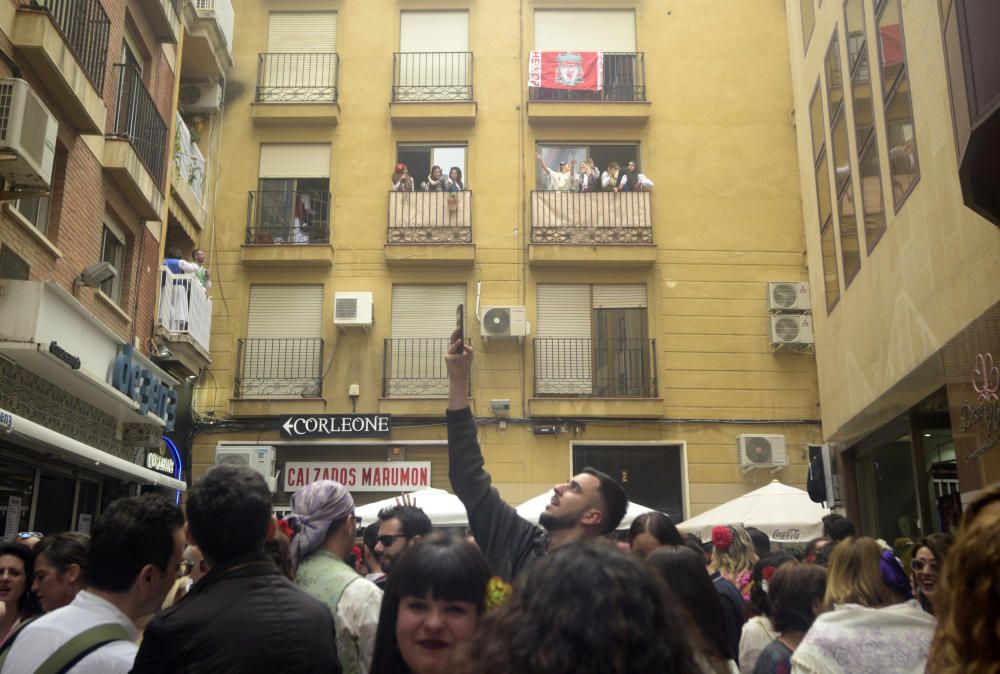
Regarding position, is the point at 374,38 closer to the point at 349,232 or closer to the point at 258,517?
the point at 349,232

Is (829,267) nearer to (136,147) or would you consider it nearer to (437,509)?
(437,509)

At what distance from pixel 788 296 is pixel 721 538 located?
40.8ft

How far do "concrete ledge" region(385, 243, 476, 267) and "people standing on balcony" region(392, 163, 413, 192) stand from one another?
1324 mm

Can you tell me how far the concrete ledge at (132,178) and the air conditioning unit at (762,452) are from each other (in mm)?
11799

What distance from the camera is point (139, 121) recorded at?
14961mm

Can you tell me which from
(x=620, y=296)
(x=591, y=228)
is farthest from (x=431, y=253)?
(x=620, y=296)

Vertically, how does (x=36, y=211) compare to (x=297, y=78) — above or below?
below

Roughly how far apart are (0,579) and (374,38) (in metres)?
18.5

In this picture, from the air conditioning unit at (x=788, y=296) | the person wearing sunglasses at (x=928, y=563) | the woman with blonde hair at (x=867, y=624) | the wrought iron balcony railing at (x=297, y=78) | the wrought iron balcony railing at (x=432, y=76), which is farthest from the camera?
the wrought iron balcony railing at (x=297, y=78)

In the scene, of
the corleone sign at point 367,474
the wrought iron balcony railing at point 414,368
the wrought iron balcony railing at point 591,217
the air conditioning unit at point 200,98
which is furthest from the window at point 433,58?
the corleone sign at point 367,474

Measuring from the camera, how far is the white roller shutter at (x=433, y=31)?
21.7 m

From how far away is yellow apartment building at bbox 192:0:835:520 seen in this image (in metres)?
19.4

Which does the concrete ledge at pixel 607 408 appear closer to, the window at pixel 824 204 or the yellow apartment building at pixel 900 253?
the yellow apartment building at pixel 900 253

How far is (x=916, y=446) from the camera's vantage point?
11281mm
